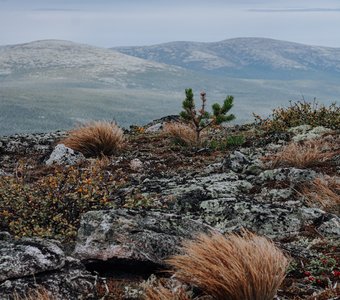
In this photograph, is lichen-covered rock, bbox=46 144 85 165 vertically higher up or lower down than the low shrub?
lower down

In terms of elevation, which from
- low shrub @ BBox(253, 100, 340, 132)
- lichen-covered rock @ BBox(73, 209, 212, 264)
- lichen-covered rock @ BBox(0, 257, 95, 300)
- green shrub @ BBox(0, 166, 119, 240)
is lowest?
green shrub @ BBox(0, 166, 119, 240)

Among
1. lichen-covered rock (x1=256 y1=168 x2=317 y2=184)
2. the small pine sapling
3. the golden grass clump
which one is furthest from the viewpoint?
the small pine sapling

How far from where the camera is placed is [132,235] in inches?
244

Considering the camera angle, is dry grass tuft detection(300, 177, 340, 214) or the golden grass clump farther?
the golden grass clump

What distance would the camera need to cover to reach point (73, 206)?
827cm

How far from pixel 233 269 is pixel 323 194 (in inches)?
182

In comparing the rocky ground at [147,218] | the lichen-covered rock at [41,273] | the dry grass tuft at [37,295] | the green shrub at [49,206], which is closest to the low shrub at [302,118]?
the rocky ground at [147,218]

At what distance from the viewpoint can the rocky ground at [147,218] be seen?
17.7ft

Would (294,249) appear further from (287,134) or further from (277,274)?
(287,134)

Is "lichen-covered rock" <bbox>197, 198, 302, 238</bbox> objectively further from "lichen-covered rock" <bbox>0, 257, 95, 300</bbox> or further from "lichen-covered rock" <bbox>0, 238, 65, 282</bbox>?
"lichen-covered rock" <bbox>0, 238, 65, 282</bbox>

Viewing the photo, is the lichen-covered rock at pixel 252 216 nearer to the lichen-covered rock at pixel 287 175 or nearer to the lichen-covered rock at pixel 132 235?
the lichen-covered rock at pixel 132 235

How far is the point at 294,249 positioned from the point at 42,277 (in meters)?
3.23

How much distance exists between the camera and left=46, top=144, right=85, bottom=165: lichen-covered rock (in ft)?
45.1

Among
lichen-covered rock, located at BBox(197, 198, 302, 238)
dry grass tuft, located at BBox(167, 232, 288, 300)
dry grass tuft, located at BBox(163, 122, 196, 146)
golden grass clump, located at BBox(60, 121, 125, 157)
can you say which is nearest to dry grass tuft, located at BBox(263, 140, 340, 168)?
lichen-covered rock, located at BBox(197, 198, 302, 238)
